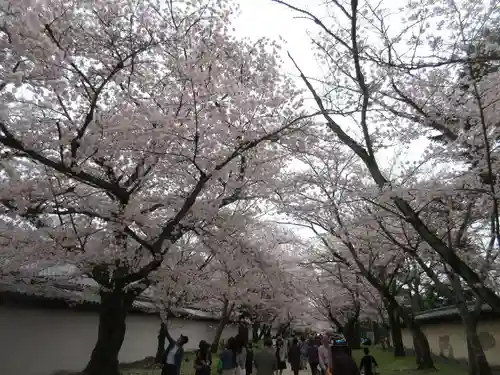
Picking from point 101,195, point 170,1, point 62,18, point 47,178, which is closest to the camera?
point 62,18

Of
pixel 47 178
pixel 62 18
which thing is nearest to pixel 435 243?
pixel 62 18

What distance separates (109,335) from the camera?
36.4 feet

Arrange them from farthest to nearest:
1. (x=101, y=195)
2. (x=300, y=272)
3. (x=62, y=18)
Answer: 1. (x=300, y=272)
2. (x=101, y=195)
3. (x=62, y=18)

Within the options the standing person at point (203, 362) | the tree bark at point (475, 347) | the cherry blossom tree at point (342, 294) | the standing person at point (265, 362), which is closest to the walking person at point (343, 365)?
the standing person at point (265, 362)

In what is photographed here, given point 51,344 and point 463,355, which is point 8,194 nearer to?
point 51,344

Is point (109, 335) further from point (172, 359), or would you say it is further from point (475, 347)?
point (475, 347)

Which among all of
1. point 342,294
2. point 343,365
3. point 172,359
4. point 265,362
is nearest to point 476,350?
point 265,362

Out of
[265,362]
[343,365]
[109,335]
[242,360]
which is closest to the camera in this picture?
[343,365]

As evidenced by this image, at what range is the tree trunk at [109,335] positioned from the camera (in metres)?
10.9

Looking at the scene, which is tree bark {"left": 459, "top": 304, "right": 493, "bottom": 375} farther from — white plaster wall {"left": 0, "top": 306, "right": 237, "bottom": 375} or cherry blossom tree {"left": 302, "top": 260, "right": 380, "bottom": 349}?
white plaster wall {"left": 0, "top": 306, "right": 237, "bottom": 375}

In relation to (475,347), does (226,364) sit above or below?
below

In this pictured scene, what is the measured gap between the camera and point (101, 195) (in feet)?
35.1

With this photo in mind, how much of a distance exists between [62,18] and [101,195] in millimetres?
4627

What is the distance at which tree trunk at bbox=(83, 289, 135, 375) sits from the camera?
1088 centimetres
